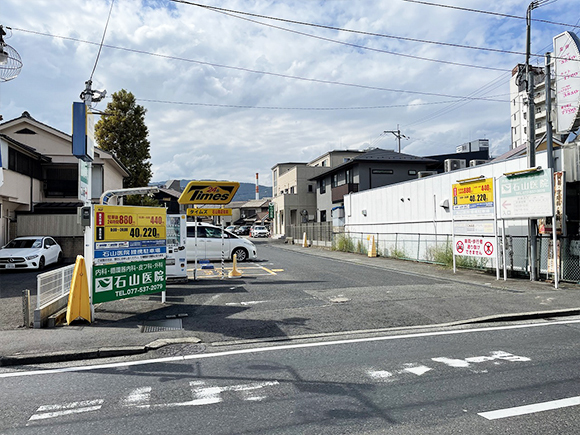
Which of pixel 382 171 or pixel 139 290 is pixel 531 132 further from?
pixel 382 171

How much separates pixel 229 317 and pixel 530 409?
18.0 feet

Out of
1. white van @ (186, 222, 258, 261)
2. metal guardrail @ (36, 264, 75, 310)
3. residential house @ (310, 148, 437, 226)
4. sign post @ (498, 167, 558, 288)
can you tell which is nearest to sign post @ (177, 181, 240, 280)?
metal guardrail @ (36, 264, 75, 310)

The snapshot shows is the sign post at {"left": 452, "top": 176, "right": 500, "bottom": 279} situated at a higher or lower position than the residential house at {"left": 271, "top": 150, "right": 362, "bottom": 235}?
lower

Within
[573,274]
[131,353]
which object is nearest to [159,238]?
[131,353]

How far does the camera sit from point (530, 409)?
402cm

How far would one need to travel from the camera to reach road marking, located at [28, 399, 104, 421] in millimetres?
4113

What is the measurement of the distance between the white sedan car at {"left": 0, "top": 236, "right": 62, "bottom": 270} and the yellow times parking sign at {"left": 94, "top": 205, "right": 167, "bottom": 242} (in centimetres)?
1029

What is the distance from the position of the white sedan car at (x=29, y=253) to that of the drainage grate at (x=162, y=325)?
37.7 feet

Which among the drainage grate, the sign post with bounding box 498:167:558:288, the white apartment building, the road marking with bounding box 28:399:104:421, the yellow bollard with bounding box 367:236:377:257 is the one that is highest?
the white apartment building

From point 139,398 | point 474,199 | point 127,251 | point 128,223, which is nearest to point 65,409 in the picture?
point 139,398

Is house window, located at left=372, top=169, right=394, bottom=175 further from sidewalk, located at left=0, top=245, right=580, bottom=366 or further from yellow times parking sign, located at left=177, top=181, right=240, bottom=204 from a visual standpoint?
sidewalk, located at left=0, top=245, right=580, bottom=366

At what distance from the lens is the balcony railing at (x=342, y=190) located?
36.4 meters

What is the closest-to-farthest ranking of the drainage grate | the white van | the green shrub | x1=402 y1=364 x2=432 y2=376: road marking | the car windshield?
x1=402 y1=364 x2=432 y2=376: road marking → the drainage grate → the car windshield → the white van → the green shrub

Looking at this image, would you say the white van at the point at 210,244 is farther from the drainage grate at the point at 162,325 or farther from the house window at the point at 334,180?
the house window at the point at 334,180
